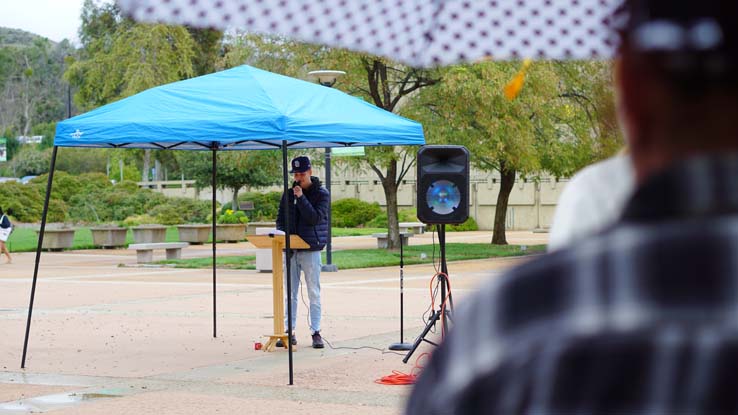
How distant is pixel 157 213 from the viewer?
43.4 meters

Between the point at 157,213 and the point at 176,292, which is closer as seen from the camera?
the point at 176,292

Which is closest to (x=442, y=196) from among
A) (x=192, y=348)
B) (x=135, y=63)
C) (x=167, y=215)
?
(x=192, y=348)

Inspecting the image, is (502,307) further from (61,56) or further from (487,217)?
(61,56)

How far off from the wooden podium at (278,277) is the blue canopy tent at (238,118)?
94 cm

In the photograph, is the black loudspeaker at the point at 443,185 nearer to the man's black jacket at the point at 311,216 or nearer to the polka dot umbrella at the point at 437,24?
the man's black jacket at the point at 311,216

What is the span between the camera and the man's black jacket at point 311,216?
11.1 meters

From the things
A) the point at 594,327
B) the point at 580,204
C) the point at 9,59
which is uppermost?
the point at 9,59

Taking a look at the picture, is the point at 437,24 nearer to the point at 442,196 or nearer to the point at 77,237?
the point at 442,196

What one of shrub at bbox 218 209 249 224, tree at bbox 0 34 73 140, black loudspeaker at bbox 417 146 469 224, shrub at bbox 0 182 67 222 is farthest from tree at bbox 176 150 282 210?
tree at bbox 0 34 73 140

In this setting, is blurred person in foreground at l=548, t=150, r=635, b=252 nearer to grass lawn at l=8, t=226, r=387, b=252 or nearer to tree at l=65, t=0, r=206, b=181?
grass lawn at l=8, t=226, r=387, b=252

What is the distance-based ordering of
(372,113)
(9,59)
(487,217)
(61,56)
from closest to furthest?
(372,113) < (487,217) < (9,59) < (61,56)

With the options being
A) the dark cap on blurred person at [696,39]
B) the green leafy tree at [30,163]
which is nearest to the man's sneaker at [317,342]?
the dark cap on blurred person at [696,39]

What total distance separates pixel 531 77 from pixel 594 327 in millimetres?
25832

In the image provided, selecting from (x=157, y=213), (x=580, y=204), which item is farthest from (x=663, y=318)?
(x=157, y=213)
